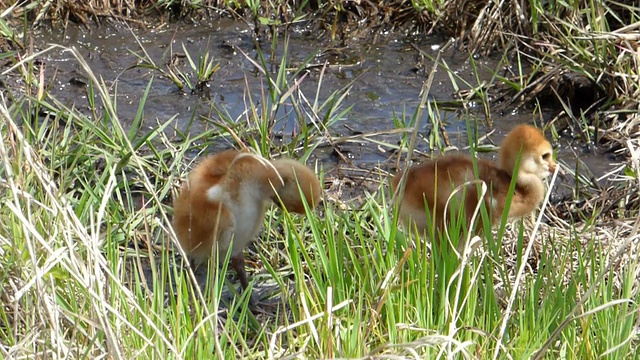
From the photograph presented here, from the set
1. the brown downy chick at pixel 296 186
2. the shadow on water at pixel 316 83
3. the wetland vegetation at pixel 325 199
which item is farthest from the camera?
the shadow on water at pixel 316 83

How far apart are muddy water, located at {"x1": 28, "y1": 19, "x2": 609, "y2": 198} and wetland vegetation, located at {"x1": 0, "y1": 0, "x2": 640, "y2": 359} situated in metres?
0.03

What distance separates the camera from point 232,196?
3.51m

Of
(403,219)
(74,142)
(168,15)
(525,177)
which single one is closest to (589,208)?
(525,177)

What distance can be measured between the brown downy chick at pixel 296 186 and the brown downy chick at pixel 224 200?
3 centimetres

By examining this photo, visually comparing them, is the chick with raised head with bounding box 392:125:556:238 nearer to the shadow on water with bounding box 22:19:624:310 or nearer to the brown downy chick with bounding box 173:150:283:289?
the brown downy chick with bounding box 173:150:283:289

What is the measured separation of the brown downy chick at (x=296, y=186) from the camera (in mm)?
3416

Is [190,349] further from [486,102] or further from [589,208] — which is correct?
[486,102]

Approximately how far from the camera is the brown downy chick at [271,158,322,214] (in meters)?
3.42

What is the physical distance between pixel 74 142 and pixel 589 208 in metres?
2.09

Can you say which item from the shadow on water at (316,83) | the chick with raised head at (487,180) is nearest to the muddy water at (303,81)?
the shadow on water at (316,83)

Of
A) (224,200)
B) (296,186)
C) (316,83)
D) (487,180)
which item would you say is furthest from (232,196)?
(316,83)

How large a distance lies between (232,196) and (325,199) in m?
0.31

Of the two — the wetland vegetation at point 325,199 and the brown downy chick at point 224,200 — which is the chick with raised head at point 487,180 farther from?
the brown downy chick at point 224,200

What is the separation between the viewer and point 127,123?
190 inches
